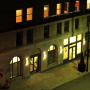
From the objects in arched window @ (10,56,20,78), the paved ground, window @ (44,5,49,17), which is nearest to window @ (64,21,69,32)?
window @ (44,5,49,17)

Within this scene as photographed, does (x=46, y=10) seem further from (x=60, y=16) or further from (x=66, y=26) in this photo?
(x=66, y=26)

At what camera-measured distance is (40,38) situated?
4134 cm

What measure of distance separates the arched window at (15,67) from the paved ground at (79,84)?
622cm

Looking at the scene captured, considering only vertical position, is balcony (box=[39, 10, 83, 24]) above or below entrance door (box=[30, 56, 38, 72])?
above

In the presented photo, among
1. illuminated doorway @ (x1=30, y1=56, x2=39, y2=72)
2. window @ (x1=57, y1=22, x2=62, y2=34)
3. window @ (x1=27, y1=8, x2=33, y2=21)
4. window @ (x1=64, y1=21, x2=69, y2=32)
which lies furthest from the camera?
window @ (x1=64, y1=21, x2=69, y2=32)

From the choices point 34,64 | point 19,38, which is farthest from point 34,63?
point 19,38

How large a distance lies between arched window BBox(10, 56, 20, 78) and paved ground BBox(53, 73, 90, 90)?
6.22 meters

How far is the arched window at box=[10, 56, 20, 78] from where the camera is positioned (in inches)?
1532

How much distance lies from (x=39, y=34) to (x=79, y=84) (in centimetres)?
919

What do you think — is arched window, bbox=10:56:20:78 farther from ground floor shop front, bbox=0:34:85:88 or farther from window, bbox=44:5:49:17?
window, bbox=44:5:49:17

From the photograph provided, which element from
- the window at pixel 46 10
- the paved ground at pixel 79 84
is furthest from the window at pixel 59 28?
the paved ground at pixel 79 84

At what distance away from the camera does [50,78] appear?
41062 millimetres

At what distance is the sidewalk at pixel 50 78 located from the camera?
3838 cm

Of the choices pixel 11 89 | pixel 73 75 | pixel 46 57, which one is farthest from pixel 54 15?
pixel 11 89
